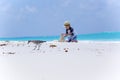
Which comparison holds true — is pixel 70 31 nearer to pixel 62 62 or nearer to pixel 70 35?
pixel 70 35

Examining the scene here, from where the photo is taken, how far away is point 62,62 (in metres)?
1.23

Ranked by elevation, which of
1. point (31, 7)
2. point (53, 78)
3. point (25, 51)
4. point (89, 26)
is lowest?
point (53, 78)

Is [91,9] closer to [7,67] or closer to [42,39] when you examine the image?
[42,39]

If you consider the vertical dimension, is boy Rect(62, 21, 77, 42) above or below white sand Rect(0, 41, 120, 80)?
above

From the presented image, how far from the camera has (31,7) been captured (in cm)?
139

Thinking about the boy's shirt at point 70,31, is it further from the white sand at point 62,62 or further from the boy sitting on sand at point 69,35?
the white sand at point 62,62

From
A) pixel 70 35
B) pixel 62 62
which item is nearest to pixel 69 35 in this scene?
pixel 70 35

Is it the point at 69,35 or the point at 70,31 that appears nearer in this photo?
the point at 70,31

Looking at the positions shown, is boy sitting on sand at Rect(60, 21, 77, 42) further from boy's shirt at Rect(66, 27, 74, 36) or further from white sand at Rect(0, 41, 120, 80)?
white sand at Rect(0, 41, 120, 80)

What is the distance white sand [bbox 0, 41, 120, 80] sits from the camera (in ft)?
3.69

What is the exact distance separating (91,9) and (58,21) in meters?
0.18

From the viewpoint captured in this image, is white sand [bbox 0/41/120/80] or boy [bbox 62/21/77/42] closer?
white sand [bbox 0/41/120/80]

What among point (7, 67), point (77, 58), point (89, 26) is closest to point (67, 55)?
point (77, 58)

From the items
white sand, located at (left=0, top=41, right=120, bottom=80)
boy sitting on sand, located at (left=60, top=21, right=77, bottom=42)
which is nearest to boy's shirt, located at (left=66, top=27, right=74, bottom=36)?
boy sitting on sand, located at (left=60, top=21, right=77, bottom=42)
